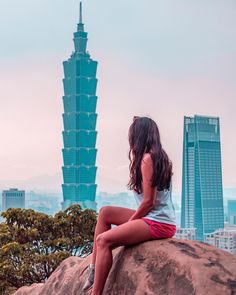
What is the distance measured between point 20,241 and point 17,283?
45 centimetres

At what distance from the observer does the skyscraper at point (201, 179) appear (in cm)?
8738

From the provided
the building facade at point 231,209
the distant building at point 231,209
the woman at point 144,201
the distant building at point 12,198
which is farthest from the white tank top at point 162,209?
the distant building at point 231,209

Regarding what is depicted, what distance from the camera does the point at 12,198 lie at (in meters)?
70.6

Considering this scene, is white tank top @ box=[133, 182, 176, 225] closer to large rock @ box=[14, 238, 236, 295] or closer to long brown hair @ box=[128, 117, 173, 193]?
long brown hair @ box=[128, 117, 173, 193]

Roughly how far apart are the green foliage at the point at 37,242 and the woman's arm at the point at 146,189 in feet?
11.1

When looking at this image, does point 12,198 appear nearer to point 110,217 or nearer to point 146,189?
point 110,217

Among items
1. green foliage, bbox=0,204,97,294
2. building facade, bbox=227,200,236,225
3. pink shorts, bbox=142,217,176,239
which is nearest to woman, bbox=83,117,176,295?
pink shorts, bbox=142,217,176,239

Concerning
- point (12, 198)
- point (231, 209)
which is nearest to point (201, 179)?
point (231, 209)

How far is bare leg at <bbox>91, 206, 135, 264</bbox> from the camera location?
3.21 m

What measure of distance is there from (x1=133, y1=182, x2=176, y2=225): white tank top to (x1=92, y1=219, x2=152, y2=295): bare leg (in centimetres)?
7

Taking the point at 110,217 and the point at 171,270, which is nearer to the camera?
the point at 171,270

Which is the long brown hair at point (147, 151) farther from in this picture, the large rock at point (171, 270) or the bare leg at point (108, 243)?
the large rock at point (171, 270)

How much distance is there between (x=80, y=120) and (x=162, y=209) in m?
71.5

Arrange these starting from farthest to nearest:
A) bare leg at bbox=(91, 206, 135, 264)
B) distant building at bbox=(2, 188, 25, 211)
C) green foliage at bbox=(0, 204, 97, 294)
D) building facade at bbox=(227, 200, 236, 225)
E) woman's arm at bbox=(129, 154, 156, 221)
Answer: building facade at bbox=(227, 200, 236, 225) < distant building at bbox=(2, 188, 25, 211) < green foliage at bbox=(0, 204, 97, 294) < bare leg at bbox=(91, 206, 135, 264) < woman's arm at bbox=(129, 154, 156, 221)
